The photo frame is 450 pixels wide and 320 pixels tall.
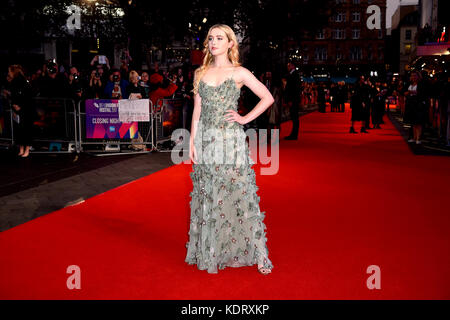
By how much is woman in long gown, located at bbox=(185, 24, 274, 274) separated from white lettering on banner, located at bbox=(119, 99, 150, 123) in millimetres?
7574

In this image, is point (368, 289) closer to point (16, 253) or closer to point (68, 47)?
point (16, 253)

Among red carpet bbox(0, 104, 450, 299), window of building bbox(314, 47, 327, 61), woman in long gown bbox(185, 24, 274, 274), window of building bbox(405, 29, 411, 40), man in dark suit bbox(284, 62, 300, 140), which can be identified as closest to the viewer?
red carpet bbox(0, 104, 450, 299)

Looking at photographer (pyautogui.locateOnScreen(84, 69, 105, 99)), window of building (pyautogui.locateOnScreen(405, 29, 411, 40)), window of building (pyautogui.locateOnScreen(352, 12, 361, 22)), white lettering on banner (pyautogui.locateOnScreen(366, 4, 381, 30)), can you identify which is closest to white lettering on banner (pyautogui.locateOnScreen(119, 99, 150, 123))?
photographer (pyautogui.locateOnScreen(84, 69, 105, 99))

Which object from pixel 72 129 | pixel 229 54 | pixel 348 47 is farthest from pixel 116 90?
pixel 348 47

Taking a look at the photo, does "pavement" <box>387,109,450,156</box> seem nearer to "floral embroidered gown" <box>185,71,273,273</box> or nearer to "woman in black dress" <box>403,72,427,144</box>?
"woman in black dress" <box>403,72,427,144</box>

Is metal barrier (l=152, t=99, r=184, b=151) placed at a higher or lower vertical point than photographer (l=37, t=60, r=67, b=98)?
lower

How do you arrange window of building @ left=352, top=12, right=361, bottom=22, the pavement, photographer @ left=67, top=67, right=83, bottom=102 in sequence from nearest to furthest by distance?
1. the pavement
2. photographer @ left=67, top=67, right=83, bottom=102
3. window of building @ left=352, top=12, right=361, bottom=22

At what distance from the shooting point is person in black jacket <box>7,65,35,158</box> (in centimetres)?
1105

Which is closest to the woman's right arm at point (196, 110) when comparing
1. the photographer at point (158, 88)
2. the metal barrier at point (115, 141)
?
the metal barrier at point (115, 141)

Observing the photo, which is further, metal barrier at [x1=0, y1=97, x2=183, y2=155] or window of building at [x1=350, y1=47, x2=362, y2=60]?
window of building at [x1=350, y1=47, x2=362, y2=60]

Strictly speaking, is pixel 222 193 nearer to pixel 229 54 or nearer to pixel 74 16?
pixel 229 54

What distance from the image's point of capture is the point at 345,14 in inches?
4013

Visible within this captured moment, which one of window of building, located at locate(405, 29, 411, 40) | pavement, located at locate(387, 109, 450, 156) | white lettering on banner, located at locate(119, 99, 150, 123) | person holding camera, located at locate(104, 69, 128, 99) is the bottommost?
pavement, located at locate(387, 109, 450, 156)

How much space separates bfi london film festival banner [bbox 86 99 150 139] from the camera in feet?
38.0
